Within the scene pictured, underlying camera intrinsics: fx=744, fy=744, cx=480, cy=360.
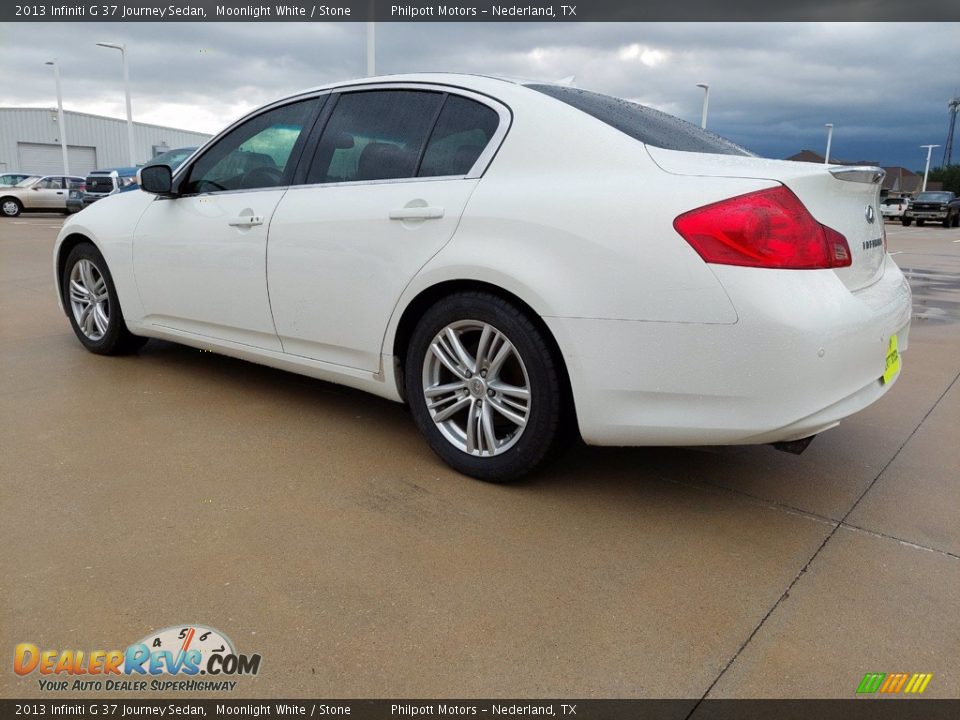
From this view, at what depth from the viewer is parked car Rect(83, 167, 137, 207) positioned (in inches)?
802

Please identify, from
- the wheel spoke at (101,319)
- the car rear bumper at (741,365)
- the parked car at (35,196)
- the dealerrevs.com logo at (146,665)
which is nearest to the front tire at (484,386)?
the car rear bumper at (741,365)

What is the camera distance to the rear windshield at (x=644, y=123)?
279 cm

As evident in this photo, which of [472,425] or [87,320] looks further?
[87,320]

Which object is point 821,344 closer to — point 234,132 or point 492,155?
point 492,155

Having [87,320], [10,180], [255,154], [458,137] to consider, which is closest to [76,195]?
[10,180]

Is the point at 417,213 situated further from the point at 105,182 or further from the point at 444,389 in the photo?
the point at 105,182

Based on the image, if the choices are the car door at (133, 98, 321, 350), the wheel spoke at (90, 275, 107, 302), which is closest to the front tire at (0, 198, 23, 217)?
the wheel spoke at (90, 275, 107, 302)

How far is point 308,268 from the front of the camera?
334 cm

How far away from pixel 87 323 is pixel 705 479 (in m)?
3.92

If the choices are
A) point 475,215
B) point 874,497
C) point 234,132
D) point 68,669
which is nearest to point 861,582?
point 874,497

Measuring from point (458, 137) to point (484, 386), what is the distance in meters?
1.03

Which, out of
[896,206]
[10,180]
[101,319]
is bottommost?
[896,206]

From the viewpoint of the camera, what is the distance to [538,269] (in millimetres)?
2607

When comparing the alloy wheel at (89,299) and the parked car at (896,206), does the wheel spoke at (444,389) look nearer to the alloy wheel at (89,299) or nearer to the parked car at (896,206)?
the alloy wheel at (89,299)
